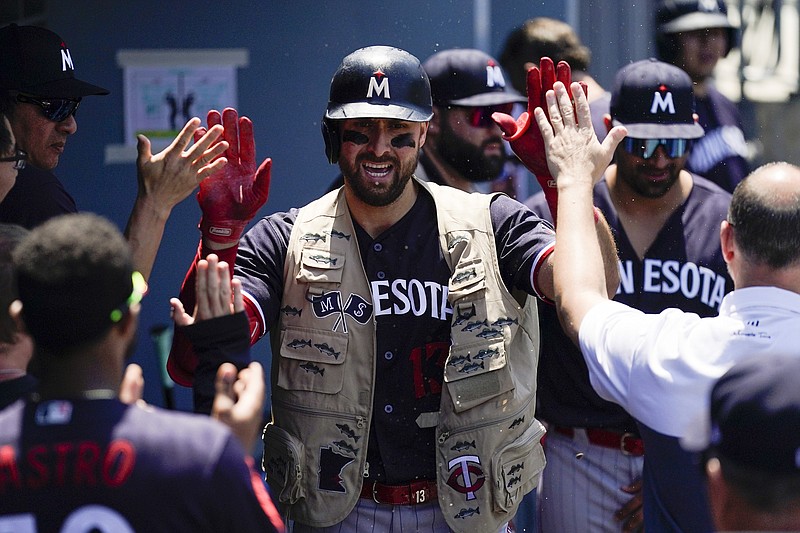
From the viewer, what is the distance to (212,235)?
10.7 ft

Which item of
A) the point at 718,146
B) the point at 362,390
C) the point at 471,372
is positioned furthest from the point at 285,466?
the point at 718,146

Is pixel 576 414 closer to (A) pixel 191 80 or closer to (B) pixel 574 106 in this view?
(B) pixel 574 106

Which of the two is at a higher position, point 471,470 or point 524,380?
point 524,380

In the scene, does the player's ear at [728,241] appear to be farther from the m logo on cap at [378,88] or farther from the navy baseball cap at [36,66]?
the navy baseball cap at [36,66]

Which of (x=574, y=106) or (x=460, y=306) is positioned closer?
(x=574, y=106)

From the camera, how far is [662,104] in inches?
175

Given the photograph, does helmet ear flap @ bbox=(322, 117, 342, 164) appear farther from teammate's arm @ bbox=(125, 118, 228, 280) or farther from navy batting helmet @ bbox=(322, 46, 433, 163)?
teammate's arm @ bbox=(125, 118, 228, 280)

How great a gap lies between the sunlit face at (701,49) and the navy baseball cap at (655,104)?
1.38 m

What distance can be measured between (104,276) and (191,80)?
146 inches

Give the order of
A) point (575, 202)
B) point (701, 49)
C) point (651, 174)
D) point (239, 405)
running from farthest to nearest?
point (701, 49), point (651, 174), point (575, 202), point (239, 405)

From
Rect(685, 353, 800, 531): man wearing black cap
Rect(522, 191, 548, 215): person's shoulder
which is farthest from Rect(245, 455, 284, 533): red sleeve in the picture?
Rect(522, 191, 548, 215): person's shoulder

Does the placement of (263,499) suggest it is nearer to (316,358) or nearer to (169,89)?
(316,358)

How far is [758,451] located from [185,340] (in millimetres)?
1692

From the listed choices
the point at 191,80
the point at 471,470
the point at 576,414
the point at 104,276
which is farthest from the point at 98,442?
the point at 191,80
